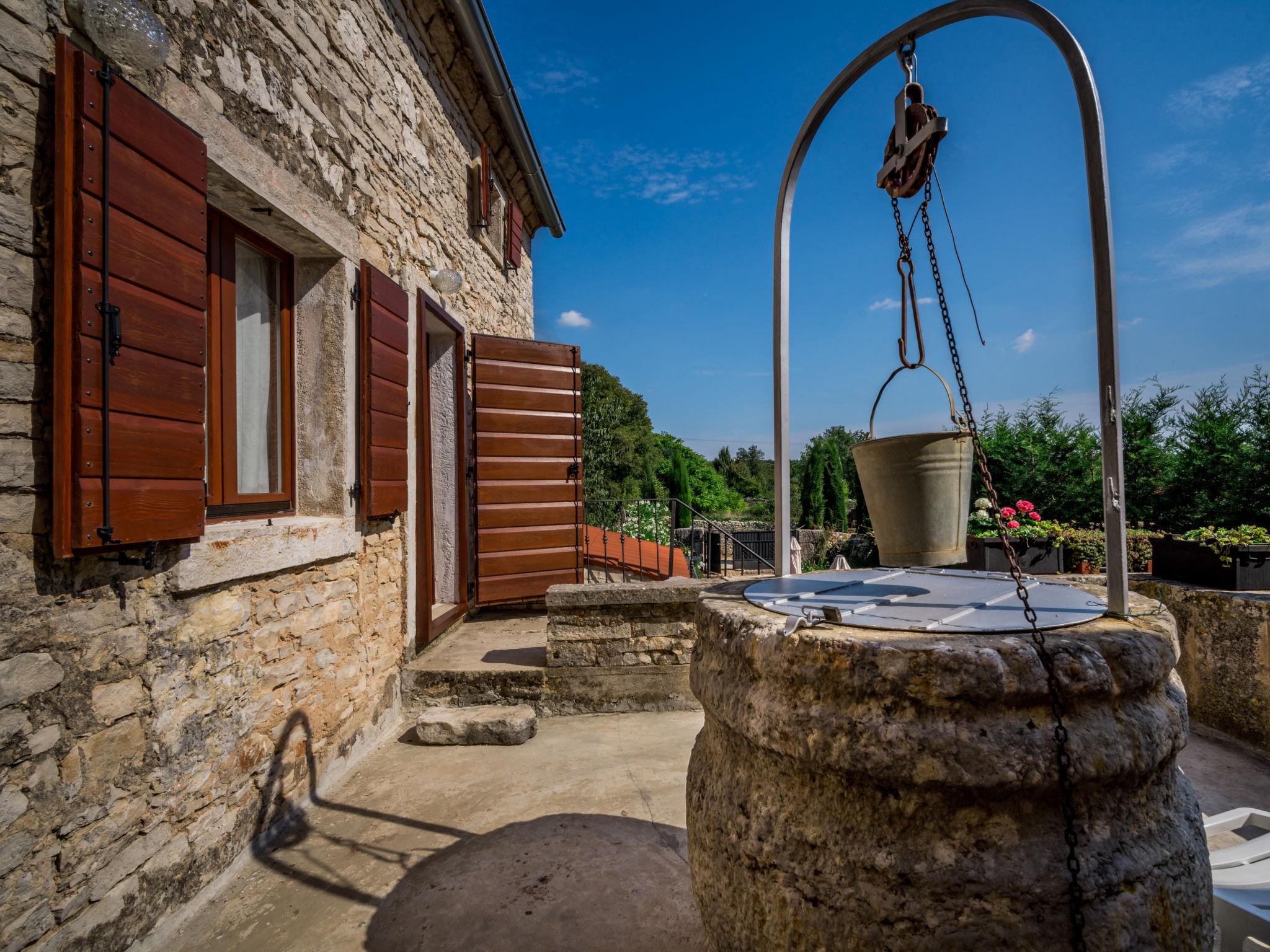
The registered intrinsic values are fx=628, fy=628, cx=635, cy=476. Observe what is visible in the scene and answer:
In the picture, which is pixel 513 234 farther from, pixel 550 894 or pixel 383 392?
pixel 550 894

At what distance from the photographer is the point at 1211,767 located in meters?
3.63

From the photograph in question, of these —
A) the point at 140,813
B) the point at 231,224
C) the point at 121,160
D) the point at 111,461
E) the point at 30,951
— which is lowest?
the point at 30,951

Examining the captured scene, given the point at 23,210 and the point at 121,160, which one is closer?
the point at 23,210

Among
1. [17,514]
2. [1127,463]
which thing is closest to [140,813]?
[17,514]

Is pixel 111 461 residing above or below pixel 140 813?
above

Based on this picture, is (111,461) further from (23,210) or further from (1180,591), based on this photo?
(1180,591)

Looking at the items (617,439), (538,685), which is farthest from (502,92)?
(617,439)

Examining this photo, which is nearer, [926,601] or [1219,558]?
[926,601]

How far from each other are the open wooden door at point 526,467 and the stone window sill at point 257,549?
183cm

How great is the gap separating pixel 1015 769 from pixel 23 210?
267cm

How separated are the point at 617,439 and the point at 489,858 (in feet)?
64.0

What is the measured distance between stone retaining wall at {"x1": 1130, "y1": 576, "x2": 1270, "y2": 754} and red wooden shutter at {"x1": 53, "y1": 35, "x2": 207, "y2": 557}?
494cm

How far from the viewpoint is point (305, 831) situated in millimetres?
2742

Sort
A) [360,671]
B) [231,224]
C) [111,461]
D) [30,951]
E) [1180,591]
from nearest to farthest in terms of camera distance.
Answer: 1. [30,951]
2. [111,461]
3. [231,224]
4. [360,671]
5. [1180,591]
